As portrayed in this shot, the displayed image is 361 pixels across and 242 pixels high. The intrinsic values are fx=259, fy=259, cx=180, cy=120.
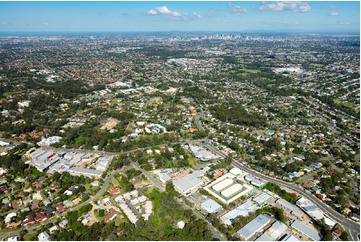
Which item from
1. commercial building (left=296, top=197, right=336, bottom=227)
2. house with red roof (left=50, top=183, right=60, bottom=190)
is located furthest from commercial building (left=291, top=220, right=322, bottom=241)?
house with red roof (left=50, top=183, right=60, bottom=190)

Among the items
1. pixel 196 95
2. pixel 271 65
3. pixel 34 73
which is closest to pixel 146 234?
pixel 196 95

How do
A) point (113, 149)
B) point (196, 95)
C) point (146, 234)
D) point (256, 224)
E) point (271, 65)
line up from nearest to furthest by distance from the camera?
point (146, 234), point (256, 224), point (113, 149), point (196, 95), point (271, 65)

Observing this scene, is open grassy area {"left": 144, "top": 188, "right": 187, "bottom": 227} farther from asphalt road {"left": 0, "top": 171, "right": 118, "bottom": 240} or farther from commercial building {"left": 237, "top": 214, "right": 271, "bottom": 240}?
asphalt road {"left": 0, "top": 171, "right": 118, "bottom": 240}

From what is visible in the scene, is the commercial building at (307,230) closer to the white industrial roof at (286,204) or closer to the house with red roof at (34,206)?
the white industrial roof at (286,204)

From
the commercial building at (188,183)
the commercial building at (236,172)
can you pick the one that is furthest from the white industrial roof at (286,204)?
the commercial building at (188,183)

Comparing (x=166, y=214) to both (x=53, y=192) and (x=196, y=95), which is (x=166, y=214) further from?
(x=196, y=95)

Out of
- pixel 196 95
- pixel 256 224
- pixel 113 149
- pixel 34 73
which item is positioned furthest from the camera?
pixel 34 73

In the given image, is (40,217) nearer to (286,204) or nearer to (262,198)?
(262,198)
